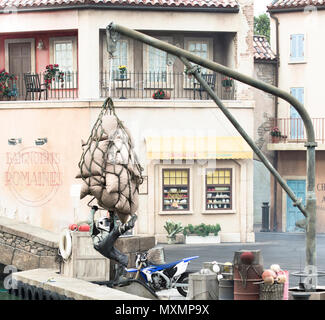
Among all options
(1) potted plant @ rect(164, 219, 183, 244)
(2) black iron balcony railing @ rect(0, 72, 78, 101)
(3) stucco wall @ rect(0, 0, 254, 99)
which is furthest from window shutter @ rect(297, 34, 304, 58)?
(1) potted plant @ rect(164, 219, 183, 244)

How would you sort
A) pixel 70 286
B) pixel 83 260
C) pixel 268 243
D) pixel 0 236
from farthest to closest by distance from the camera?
pixel 268 243 < pixel 0 236 < pixel 83 260 < pixel 70 286

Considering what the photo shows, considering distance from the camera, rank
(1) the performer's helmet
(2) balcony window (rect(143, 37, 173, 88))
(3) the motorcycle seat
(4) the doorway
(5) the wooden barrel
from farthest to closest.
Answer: (4) the doorway
(2) balcony window (rect(143, 37, 173, 88))
(3) the motorcycle seat
(1) the performer's helmet
(5) the wooden barrel

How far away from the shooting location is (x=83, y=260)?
22188mm

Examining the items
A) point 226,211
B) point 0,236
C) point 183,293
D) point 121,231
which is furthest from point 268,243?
point 121,231

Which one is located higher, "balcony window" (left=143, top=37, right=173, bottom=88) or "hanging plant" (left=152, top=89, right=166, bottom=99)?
"balcony window" (left=143, top=37, right=173, bottom=88)

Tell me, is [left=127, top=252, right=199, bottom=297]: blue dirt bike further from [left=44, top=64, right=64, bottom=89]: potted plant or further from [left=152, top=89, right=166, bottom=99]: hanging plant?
[left=44, top=64, right=64, bottom=89]: potted plant

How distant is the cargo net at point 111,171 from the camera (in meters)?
16.2

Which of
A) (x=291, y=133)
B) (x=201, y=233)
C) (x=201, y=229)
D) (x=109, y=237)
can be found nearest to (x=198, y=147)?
(x=201, y=229)

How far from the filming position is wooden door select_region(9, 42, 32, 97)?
1419 inches

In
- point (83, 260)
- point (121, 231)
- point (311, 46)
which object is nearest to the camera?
point (121, 231)

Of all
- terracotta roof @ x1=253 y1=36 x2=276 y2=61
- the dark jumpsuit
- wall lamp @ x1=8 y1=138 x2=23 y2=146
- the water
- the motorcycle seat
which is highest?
terracotta roof @ x1=253 y1=36 x2=276 y2=61

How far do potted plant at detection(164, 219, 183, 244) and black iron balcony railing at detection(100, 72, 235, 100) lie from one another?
4.54 meters

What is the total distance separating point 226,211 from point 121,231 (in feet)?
53.1
